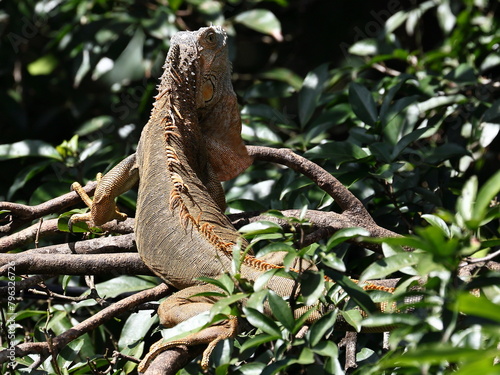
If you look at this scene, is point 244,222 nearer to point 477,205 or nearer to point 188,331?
point 188,331

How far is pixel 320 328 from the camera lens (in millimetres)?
2129

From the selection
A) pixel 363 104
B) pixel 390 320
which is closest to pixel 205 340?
pixel 390 320

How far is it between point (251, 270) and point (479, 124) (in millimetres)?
2297

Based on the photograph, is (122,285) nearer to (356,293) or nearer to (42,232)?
(42,232)

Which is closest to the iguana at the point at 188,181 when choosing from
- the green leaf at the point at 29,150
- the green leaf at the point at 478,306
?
the green leaf at the point at 29,150

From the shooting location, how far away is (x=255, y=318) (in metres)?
2.13

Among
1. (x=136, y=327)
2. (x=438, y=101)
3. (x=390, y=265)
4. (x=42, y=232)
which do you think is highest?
(x=390, y=265)

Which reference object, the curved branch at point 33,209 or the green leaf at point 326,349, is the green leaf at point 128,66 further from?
the green leaf at point 326,349

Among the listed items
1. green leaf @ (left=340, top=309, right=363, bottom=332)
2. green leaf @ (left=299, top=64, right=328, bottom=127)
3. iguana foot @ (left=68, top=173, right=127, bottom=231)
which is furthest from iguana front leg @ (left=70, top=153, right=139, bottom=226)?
green leaf @ (left=340, top=309, right=363, bottom=332)

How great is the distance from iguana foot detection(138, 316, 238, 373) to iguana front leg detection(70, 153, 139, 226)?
114 centimetres

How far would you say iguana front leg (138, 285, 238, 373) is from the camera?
2.71m

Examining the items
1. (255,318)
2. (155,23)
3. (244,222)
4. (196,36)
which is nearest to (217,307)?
(255,318)

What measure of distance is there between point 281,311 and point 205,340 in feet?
2.26

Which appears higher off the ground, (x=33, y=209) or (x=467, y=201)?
(x=467, y=201)
